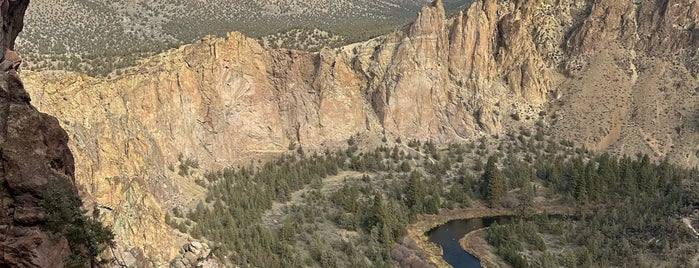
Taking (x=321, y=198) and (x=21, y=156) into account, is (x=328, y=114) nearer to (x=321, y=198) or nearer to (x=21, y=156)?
(x=321, y=198)

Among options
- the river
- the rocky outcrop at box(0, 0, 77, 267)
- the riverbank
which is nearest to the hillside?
the riverbank

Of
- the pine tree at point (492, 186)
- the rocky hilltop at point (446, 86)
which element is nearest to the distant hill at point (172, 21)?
the rocky hilltop at point (446, 86)

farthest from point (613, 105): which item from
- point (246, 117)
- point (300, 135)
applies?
point (246, 117)

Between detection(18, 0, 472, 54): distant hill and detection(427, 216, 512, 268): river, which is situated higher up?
detection(18, 0, 472, 54): distant hill

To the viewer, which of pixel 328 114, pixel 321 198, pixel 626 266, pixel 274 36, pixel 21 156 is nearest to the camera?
pixel 21 156

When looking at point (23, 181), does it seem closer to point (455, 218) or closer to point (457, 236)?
point (457, 236)

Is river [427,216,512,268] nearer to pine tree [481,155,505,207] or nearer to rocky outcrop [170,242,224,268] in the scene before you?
pine tree [481,155,505,207]
